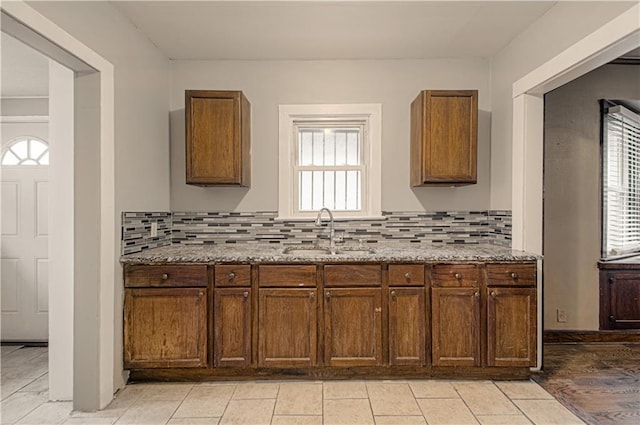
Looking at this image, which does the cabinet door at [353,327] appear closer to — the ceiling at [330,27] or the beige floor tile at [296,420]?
the beige floor tile at [296,420]

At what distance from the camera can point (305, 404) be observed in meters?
2.52

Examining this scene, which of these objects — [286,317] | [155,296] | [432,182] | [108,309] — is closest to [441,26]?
[432,182]

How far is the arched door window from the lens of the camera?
397 cm

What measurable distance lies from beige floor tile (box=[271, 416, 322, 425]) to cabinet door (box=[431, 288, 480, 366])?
954mm

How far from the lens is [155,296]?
109 inches

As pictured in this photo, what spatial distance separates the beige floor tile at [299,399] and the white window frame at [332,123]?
143 centimetres

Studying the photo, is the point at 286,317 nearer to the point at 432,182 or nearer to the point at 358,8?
the point at 432,182

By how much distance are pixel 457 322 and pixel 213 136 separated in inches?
90.4

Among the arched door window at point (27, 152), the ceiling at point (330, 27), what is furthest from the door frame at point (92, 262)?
the arched door window at point (27, 152)

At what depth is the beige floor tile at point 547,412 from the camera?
233cm

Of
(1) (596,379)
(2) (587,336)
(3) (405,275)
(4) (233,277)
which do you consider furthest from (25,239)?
(2) (587,336)

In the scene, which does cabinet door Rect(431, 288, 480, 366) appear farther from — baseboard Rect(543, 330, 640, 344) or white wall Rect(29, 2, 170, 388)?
white wall Rect(29, 2, 170, 388)

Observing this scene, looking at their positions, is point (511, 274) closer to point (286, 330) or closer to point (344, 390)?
point (344, 390)

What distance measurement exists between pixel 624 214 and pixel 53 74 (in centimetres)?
488
